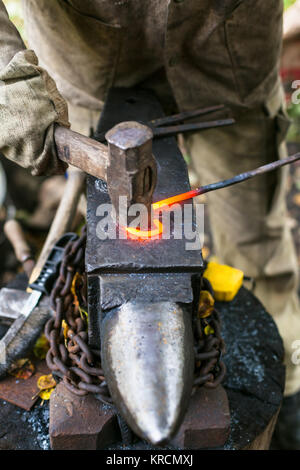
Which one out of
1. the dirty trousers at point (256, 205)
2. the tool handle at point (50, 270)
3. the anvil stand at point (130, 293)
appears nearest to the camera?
the anvil stand at point (130, 293)

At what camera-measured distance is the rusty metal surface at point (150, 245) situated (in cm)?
129

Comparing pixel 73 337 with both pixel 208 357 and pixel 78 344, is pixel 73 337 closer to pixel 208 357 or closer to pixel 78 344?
pixel 78 344

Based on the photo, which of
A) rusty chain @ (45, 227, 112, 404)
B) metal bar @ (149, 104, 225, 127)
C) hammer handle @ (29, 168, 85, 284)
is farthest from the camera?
hammer handle @ (29, 168, 85, 284)

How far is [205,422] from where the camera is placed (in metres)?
1.40

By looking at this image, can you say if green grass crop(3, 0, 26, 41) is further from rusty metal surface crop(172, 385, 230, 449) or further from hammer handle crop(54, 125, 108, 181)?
rusty metal surface crop(172, 385, 230, 449)

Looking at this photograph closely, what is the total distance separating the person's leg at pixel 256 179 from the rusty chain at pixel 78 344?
3.68 ft

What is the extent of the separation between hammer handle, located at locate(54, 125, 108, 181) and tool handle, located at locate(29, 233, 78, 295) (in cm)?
42

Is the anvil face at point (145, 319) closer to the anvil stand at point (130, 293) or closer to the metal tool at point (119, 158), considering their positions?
the anvil stand at point (130, 293)

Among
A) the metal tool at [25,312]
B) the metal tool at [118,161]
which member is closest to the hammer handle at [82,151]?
the metal tool at [118,161]

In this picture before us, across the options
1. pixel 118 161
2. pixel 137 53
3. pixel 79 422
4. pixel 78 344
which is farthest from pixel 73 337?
pixel 137 53

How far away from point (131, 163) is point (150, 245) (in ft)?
0.96

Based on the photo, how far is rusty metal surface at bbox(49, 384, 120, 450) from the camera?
4.56ft

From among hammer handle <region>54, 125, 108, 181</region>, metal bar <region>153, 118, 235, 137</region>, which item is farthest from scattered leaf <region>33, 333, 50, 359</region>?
metal bar <region>153, 118, 235, 137</region>
